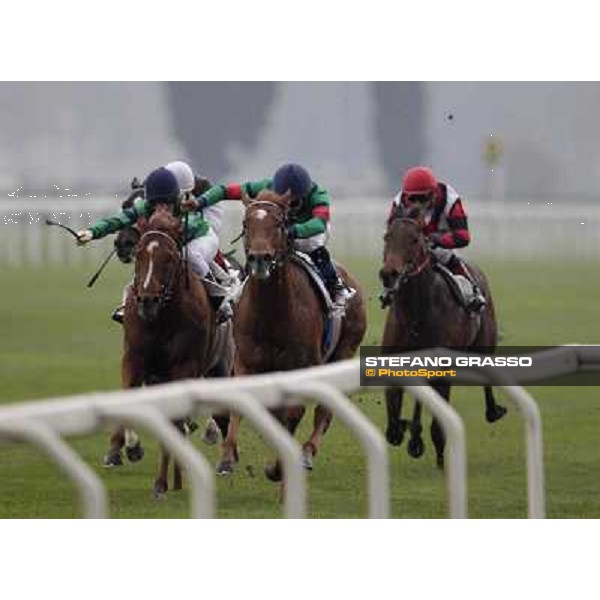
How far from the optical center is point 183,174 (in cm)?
888

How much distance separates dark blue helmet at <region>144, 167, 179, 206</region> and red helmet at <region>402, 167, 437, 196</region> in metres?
0.81

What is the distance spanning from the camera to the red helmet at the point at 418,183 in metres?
8.68

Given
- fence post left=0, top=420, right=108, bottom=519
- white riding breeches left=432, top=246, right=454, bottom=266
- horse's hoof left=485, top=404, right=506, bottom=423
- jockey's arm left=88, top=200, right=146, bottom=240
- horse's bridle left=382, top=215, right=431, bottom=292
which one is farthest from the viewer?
horse's hoof left=485, top=404, right=506, bottom=423

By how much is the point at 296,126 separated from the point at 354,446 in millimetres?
1282

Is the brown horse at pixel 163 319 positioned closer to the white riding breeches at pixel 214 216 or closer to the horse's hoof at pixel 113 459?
the horse's hoof at pixel 113 459

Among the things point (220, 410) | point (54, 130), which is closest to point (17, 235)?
point (54, 130)

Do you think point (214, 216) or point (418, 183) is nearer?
point (418, 183)

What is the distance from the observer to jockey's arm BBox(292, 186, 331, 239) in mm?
8289

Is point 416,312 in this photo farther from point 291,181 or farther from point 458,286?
point 291,181

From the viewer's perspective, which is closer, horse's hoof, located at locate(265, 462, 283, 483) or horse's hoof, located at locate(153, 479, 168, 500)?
horse's hoof, located at locate(265, 462, 283, 483)

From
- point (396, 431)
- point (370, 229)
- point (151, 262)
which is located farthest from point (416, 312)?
point (370, 229)

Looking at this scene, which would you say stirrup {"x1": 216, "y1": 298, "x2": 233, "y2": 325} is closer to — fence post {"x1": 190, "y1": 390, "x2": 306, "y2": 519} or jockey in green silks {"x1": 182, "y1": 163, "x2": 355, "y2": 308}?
jockey in green silks {"x1": 182, "y1": 163, "x2": 355, "y2": 308}

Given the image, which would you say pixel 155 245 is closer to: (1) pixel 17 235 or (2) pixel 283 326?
(2) pixel 283 326

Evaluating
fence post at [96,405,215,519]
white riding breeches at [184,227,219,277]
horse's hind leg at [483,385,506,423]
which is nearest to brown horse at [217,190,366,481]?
white riding breeches at [184,227,219,277]
